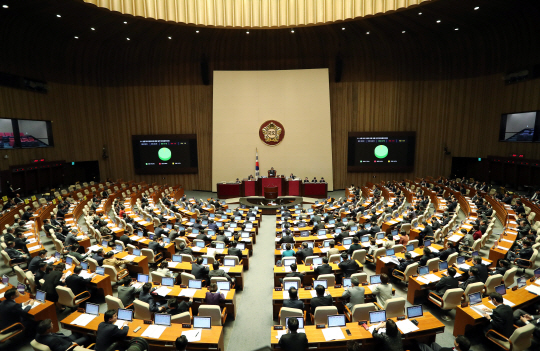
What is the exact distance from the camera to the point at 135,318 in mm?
5555

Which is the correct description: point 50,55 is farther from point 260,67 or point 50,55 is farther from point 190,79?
point 260,67

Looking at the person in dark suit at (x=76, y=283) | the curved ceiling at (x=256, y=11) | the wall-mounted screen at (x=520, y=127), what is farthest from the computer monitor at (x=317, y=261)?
the wall-mounted screen at (x=520, y=127)

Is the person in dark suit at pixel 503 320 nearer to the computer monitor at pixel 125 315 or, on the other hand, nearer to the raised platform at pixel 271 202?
the computer monitor at pixel 125 315

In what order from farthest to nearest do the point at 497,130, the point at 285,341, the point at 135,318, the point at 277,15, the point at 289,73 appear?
the point at 289,73 → the point at 497,130 → the point at 277,15 → the point at 135,318 → the point at 285,341

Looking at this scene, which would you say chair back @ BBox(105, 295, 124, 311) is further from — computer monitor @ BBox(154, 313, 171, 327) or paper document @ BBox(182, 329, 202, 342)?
paper document @ BBox(182, 329, 202, 342)

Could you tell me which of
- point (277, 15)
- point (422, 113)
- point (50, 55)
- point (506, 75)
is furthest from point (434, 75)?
point (50, 55)

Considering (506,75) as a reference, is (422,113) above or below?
below

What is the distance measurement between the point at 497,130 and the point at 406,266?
18024 millimetres

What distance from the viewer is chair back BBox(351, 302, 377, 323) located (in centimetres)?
521

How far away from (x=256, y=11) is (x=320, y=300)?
17.5 meters

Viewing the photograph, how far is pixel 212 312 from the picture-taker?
5.34m

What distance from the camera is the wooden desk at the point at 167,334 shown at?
473cm

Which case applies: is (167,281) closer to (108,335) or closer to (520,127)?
(108,335)

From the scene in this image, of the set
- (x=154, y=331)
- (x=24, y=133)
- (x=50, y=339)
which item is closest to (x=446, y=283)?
(x=154, y=331)
